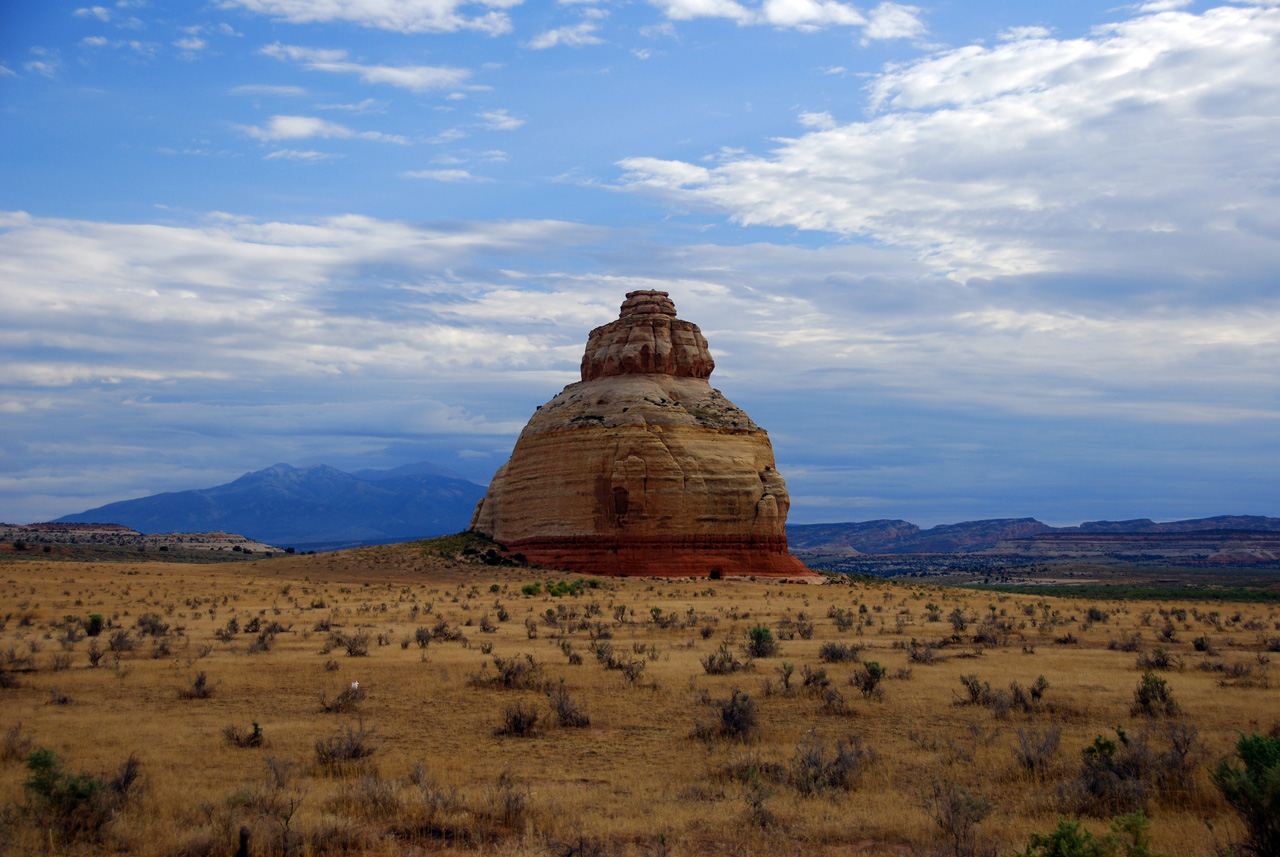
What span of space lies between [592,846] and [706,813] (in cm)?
159

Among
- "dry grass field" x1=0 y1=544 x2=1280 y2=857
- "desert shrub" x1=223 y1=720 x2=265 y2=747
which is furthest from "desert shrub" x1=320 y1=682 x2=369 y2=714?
"desert shrub" x1=223 y1=720 x2=265 y2=747

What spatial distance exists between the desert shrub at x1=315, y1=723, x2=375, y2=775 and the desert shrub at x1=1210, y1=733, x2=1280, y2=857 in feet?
29.5

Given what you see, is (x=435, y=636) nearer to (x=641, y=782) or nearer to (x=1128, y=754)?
(x=641, y=782)

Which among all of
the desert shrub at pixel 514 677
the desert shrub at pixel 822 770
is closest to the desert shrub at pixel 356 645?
the desert shrub at pixel 514 677

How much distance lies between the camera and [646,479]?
188 feet

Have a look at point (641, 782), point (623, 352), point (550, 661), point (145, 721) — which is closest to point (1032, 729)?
point (641, 782)

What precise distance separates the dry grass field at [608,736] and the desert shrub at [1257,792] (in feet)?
1.76

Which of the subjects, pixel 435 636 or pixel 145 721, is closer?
pixel 145 721

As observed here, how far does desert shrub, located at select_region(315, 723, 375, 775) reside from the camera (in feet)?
33.6

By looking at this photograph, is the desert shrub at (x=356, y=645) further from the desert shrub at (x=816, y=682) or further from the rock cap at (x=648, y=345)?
the rock cap at (x=648, y=345)

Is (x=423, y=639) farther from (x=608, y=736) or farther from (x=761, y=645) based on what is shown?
(x=608, y=736)

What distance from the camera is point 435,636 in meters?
22.3

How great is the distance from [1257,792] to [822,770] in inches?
159

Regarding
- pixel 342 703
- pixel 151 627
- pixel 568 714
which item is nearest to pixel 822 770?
pixel 568 714
